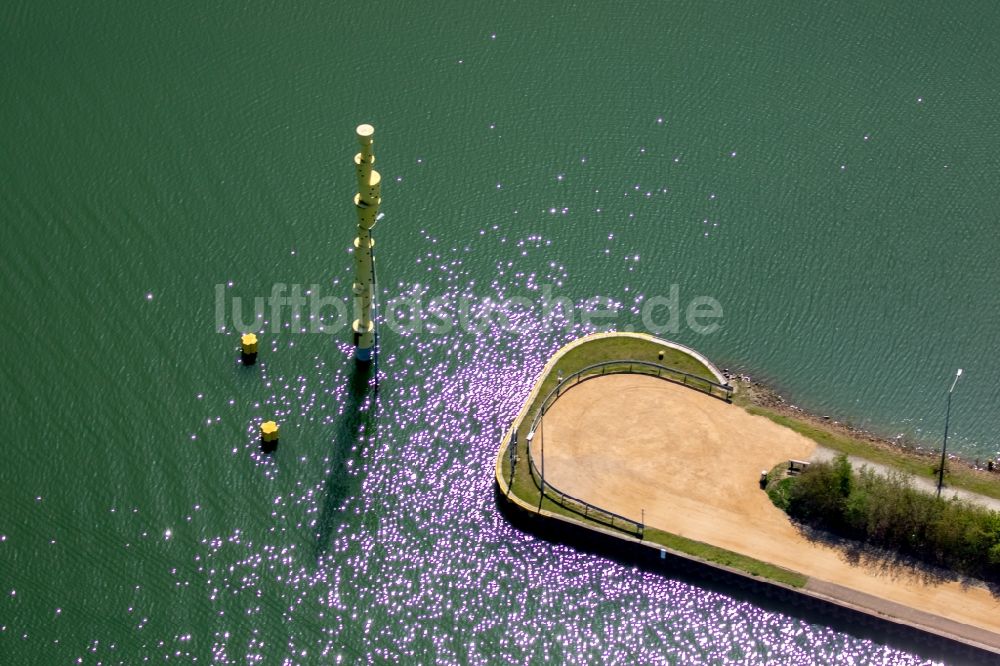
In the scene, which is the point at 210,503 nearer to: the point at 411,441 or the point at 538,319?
the point at 411,441

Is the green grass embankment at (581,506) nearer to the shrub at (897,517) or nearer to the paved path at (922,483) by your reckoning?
the shrub at (897,517)

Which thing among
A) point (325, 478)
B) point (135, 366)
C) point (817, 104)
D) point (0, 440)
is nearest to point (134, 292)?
point (135, 366)

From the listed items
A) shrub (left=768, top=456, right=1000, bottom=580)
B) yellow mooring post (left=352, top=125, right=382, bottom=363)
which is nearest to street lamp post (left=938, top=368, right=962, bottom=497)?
shrub (left=768, top=456, right=1000, bottom=580)

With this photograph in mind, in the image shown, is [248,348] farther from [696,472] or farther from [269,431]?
[696,472]

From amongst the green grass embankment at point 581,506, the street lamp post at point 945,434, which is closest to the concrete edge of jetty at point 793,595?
the green grass embankment at point 581,506

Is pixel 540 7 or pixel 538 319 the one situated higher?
pixel 540 7

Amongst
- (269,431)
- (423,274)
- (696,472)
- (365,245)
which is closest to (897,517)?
(696,472)

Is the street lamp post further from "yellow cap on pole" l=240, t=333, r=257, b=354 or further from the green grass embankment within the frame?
"yellow cap on pole" l=240, t=333, r=257, b=354
